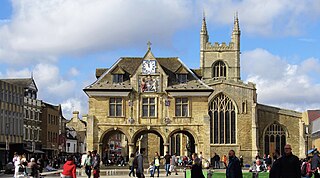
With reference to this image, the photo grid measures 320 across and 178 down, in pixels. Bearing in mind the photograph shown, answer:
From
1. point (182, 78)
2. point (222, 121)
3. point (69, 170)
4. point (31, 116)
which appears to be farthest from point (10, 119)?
point (69, 170)

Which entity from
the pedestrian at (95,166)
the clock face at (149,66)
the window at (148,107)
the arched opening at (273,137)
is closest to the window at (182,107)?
the window at (148,107)

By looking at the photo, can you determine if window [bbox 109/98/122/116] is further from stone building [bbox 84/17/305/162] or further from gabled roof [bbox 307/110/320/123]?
gabled roof [bbox 307/110/320/123]

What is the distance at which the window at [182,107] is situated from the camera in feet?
191

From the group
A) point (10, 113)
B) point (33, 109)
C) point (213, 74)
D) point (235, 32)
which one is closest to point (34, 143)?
point (33, 109)

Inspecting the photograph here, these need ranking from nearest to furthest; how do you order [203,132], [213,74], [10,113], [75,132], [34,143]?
[203,132] < [10,113] < [34,143] < [213,74] < [75,132]

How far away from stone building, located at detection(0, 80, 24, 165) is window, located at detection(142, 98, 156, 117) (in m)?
12.6

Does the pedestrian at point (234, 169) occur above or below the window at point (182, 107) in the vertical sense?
below

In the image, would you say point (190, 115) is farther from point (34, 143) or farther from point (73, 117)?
point (73, 117)

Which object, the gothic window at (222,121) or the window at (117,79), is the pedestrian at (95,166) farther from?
the gothic window at (222,121)

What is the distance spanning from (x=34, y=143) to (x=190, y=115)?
25848 millimetres

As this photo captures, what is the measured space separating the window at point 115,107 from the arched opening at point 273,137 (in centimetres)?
3138

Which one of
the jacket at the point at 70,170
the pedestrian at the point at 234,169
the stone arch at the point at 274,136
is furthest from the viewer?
the stone arch at the point at 274,136

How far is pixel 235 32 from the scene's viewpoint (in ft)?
363

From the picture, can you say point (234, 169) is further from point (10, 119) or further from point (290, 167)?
point (10, 119)
